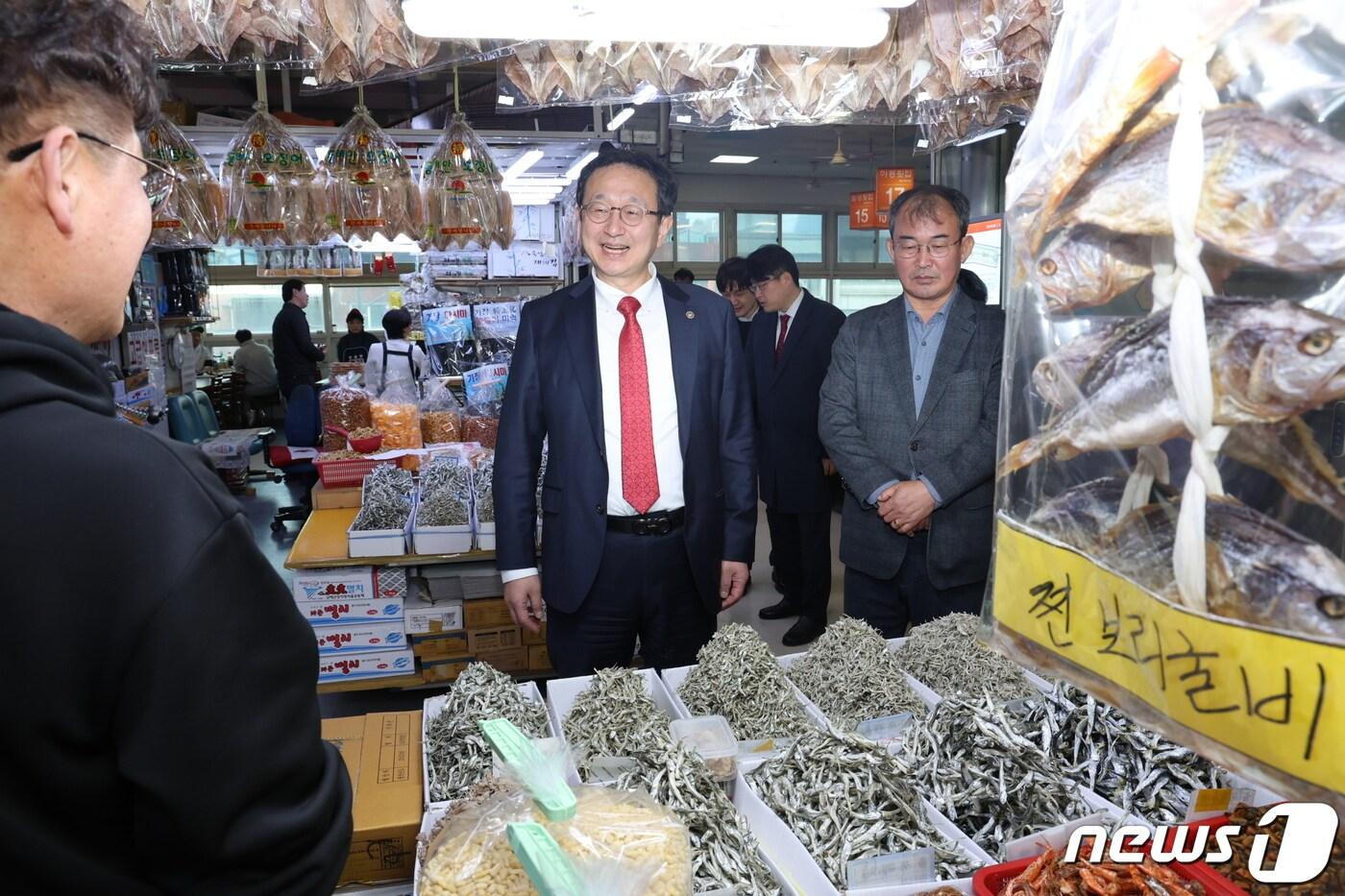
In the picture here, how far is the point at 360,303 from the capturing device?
15414mm

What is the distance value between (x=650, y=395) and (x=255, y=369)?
11.1 metres

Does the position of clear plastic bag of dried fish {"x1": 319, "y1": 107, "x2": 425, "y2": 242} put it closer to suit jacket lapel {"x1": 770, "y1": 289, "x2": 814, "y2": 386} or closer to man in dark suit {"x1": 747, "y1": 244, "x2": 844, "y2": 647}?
man in dark suit {"x1": 747, "y1": 244, "x2": 844, "y2": 647}

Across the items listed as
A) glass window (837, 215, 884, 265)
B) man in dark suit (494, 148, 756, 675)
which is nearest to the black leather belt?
man in dark suit (494, 148, 756, 675)

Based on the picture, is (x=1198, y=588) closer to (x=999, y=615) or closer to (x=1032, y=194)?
(x=999, y=615)

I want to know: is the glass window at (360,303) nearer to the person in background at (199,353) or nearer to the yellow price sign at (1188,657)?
the person in background at (199,353)

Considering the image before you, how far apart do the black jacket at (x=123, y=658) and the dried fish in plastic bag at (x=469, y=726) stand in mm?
877

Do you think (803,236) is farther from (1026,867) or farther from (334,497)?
(1026,867)

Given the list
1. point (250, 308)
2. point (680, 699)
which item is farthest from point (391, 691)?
point (250, 308)

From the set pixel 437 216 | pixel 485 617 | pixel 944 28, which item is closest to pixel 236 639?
pixel 944 28

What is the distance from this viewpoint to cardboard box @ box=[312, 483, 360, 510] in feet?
14.9

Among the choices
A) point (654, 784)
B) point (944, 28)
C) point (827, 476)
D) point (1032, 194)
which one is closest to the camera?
point (1032, 194)

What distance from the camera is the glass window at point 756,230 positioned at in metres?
16.1

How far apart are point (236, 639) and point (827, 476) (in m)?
4.58

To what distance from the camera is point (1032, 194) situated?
0.73 meters
